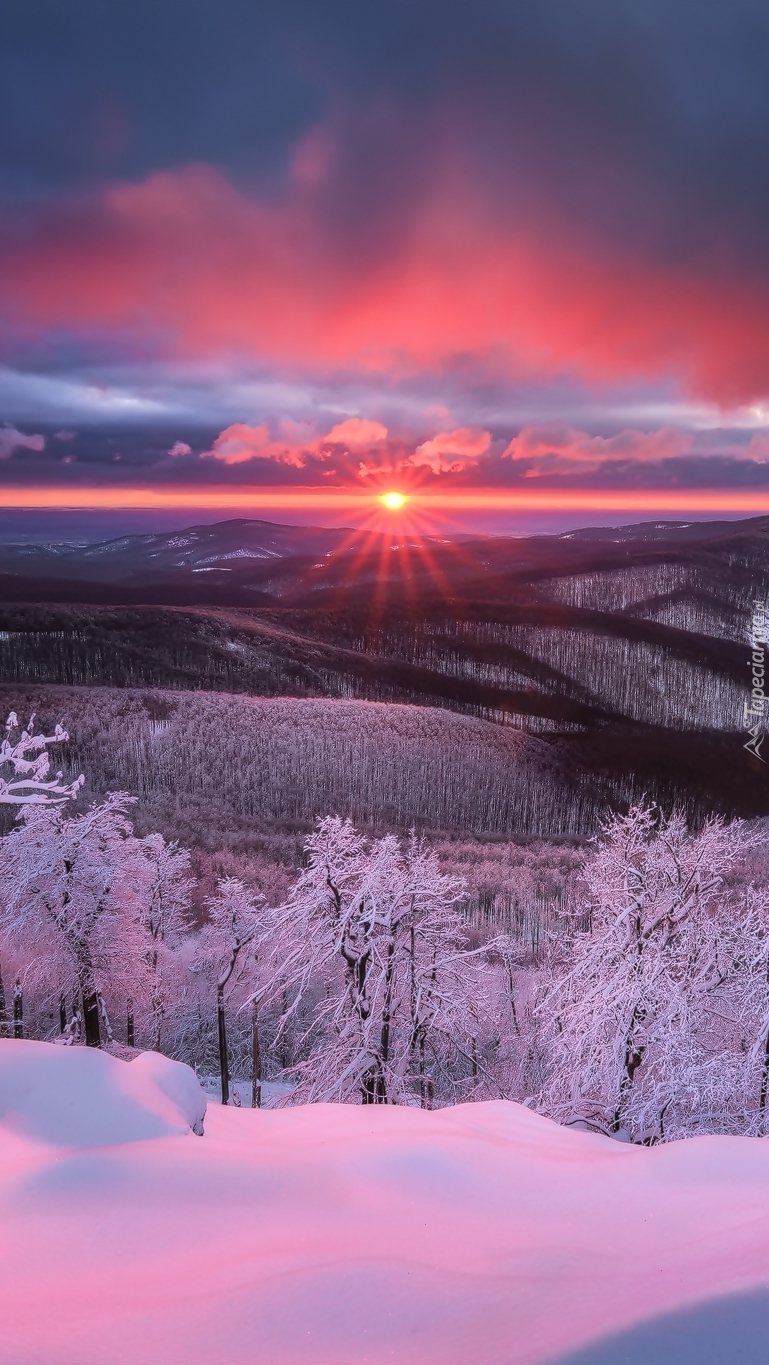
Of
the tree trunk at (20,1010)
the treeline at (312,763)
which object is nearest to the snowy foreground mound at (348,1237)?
the tree trunk at (20,1010)

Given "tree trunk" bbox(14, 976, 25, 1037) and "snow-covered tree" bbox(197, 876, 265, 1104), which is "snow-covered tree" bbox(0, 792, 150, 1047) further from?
"snow-covered tree" bbox(197, 876, 265, 1104)

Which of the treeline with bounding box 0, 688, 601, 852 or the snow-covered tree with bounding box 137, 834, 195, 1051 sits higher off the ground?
the snow-covered tree with bounding box 137, 834, 195, 1051

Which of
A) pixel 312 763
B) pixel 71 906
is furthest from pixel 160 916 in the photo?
pixel 312 763

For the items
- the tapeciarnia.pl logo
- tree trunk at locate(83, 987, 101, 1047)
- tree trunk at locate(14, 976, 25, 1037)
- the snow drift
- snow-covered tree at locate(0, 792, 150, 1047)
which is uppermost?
the snow drift

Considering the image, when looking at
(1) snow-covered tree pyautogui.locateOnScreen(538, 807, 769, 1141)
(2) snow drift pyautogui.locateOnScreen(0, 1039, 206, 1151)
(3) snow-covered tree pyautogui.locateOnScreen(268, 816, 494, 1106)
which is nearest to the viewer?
(2) snow drift pyautogui.locateOnScreen(0, 1039, 206, 1151)

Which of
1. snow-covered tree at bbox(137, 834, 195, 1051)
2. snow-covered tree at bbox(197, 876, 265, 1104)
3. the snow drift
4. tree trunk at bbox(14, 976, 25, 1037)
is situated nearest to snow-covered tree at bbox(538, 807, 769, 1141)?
the snow drift

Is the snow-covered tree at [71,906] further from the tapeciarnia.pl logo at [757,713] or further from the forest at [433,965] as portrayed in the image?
the tapeciarnia.pl logo at [757,713]

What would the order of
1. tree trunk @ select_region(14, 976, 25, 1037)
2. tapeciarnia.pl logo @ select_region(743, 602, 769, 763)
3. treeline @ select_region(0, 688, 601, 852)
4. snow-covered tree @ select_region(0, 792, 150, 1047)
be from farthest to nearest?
tapeciarnia.pl logo @ select_region(743, 602, 769, 763)
treeline @ select_region(0, 688, 601, 852)
tree trunk @ select_region(14, 976, 25, 1037)
snow-covered tree @ select_region(0, 792, 150, 1047)
